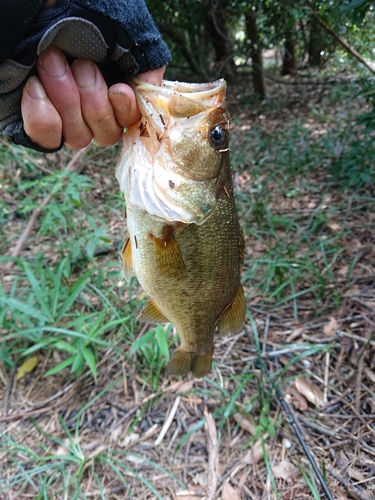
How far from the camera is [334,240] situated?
3.27m

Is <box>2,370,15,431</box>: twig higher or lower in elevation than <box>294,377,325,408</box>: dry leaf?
higher

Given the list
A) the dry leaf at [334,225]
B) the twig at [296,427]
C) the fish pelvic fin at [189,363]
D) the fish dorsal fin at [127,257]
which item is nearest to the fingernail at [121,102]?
the fish dorsal fin at [127,257]

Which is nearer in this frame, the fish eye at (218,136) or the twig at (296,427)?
the fish eye at (218,136)

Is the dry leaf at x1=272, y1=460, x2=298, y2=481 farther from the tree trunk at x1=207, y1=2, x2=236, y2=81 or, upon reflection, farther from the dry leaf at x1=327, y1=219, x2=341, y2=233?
the tree trunk at x1=207, y1=2, x2=236, y2=81

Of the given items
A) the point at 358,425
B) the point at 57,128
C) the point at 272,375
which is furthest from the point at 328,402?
the point at 57,128

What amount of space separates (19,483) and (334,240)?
2.93 meters

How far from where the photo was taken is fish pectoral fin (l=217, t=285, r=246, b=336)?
1.65m

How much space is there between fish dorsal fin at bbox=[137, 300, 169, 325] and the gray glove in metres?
0.80

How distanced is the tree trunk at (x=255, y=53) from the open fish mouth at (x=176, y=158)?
6394mm

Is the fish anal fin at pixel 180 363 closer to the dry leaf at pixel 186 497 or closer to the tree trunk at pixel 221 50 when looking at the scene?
Result: the dry leaf at pixel 186 497

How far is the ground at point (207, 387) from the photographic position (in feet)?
6.62

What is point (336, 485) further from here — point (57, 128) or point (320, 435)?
point (57, 128)

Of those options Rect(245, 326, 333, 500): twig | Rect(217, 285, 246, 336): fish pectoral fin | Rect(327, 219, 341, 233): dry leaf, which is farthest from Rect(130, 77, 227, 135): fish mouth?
Rect(327, 219, 341, 233): dry leaf

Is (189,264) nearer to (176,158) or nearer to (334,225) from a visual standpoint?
(176,158)
